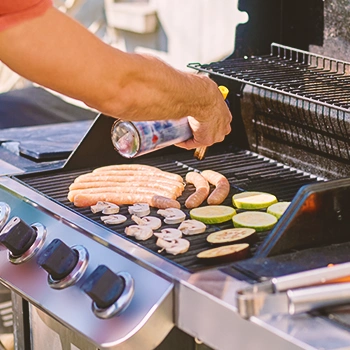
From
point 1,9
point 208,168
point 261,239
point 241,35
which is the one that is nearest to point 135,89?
point 1,9

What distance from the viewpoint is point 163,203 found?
8.53 ft

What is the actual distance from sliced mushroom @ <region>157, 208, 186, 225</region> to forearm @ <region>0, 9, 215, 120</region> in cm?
33

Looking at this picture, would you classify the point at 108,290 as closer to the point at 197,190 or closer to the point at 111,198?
the point at 111,198

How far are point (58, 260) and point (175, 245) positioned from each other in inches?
13.0

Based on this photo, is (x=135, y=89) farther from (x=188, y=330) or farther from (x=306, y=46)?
(x=306, y=46)

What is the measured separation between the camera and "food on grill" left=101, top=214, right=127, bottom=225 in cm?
245

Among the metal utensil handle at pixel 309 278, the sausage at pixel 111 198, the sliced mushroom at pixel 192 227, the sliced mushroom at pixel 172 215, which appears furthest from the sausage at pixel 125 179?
the metal utensil handle at pixel 309 278

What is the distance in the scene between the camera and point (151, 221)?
245 centimetres

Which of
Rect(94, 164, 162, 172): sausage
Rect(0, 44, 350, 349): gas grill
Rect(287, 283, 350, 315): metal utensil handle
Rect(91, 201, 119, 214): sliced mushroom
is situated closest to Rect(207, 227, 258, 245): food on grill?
Rect(0, 44, 350, 349): gas grill

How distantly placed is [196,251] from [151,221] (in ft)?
0.85

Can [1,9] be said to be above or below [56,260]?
above

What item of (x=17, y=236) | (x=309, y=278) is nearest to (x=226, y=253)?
(x=309, y=278)

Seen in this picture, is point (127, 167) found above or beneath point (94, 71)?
beneath

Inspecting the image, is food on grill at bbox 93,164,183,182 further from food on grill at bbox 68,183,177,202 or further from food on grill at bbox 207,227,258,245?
food on grill at bbox 207,227,258,245
